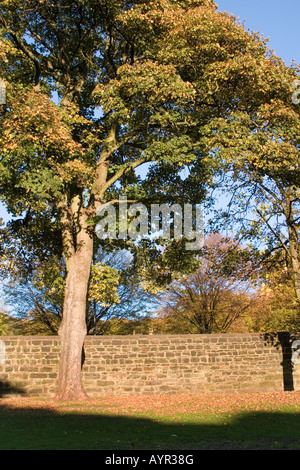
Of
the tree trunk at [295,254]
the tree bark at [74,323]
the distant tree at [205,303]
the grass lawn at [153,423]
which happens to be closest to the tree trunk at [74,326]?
the tree bark at [74,323]

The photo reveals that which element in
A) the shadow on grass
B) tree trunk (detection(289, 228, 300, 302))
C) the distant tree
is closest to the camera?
the shadow on grass

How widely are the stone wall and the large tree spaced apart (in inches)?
48.2

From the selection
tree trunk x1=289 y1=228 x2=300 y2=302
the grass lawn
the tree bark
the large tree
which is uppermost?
the large tree

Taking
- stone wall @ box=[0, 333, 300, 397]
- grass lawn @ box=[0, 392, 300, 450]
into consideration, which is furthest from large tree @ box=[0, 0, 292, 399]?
grass lawn @ box=[0, 392, 300, 450]

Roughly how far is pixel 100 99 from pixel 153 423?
936cm

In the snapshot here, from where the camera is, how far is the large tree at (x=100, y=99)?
12.3 m

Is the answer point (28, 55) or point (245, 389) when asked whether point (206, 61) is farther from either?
point (245, 389)

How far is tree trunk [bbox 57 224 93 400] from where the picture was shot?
1265 centimetres

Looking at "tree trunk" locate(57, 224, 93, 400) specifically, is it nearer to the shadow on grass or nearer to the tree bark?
the tree bark

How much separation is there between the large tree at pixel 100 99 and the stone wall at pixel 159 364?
4.02ft

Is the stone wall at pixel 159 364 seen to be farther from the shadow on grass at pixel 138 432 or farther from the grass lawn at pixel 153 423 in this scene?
the shadow on grass at pixel 138 432

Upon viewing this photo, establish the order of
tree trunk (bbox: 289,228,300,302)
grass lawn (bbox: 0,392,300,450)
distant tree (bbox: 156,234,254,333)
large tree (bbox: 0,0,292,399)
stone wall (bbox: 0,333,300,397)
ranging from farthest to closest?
1. distant tree (bbox: 156,234,254,333)
2. tree trunk (bbox: 289,228,300,302)
3. stone wall (bbox: 0,333,300,397)
4. large tree (bbox: 0,0,292,399)
5. grass lawn (bbox: 0,392,300,450)

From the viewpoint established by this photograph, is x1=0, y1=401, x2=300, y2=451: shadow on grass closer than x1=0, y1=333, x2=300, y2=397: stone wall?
Yes

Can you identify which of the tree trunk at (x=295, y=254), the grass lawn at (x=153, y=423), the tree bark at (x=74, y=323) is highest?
the tree trunk at (x=295, y=254)
